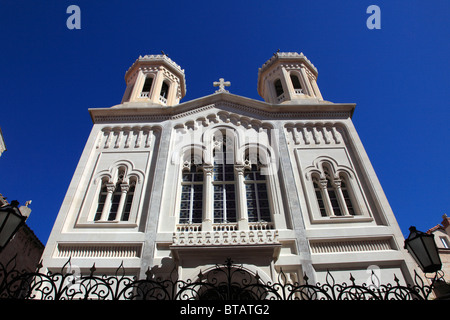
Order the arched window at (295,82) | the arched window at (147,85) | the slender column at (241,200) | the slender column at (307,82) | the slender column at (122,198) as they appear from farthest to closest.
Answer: the arched window at (295,82)
the arched window at (147,85)
the slender column at (307,82)
the slender column at (122,198)
the slender column at (241,200)

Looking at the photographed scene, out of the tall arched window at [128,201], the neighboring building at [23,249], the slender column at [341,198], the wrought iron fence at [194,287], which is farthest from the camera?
the neighboring building at [23,249]

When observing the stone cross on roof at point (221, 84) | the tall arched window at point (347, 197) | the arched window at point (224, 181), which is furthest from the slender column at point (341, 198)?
the stone cross on roof at point (221, 84)

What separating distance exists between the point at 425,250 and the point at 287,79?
14.8 meters

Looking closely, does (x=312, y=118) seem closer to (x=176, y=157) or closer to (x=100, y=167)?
(x=176, y=157)

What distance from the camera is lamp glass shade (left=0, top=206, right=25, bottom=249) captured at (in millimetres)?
4862

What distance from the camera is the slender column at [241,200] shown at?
10664 mm

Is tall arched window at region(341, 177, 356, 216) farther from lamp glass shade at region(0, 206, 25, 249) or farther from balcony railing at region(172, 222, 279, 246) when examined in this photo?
lamp glass shade at region(0, 206, 25, 249)

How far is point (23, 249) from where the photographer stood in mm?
16688

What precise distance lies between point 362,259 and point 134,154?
10.1 m

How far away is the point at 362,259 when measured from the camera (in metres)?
9.60

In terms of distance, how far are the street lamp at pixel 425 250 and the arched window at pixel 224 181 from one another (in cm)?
660

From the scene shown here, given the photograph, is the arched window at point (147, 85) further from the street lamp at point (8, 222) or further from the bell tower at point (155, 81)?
the street lamp at point (8, 222)

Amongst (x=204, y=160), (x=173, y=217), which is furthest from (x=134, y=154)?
(x=173, y=217)

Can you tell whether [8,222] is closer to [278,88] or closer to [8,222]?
[8,222]
